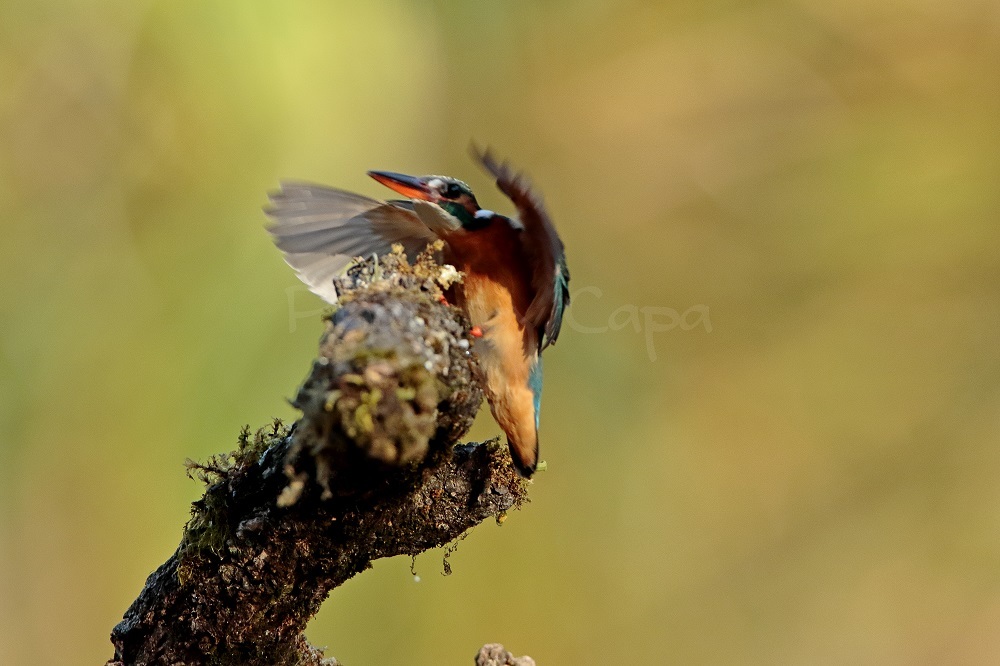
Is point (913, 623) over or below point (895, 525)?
below

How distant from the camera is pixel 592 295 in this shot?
3391 millimetres

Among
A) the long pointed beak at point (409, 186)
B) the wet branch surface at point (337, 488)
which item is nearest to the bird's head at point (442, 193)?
the long pointed beak at point (409, 186)

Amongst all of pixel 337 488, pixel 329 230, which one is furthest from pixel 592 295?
pixel 337 488

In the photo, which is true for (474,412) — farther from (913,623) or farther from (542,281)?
(913,623)

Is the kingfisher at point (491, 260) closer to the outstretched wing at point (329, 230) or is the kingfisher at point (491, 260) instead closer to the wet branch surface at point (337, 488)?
the outstretched wing at point (329, 230)

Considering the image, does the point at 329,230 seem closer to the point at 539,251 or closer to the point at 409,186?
→ the point at 409,186

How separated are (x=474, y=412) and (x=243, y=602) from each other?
1.20 feet

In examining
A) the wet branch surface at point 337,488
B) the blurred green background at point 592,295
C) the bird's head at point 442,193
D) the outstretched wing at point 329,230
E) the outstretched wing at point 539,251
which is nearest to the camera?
the wet branch surface at point 337,488

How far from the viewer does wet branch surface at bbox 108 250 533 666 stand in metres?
0.79

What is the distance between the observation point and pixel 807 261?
325cm

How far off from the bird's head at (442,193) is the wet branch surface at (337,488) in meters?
0.28

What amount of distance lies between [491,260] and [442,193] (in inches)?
6.2

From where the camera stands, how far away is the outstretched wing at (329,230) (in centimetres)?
148

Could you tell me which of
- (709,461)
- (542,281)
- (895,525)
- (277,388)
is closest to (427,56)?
(277,388)
